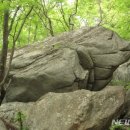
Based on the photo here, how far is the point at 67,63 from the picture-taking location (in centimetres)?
1452

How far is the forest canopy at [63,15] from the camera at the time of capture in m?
15.7

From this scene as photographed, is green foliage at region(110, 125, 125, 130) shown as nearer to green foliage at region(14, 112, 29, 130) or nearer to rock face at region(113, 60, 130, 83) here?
green foliage at region(14, 112, 29, 130)

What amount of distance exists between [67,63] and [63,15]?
941 cm

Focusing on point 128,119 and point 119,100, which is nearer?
point 119,100

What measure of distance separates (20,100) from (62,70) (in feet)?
8.15

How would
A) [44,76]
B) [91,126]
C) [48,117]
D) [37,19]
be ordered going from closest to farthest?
[91,126] → [48,117] → [44,76] → [37,19]

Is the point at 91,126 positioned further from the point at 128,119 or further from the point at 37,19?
the point at 37,19

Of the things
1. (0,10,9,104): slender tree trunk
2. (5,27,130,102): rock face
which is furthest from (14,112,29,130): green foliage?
(0,10,9,104): slender tree trunk

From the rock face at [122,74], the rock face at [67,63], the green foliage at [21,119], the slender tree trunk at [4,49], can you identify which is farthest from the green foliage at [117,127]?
the rock face at [122,74]

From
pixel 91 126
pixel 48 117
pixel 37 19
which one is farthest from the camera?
pixel 37 19

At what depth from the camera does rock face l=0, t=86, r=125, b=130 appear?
11641 mm

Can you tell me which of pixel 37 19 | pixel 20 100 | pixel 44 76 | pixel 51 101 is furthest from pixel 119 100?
pixel 37 19

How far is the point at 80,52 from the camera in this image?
1534cm

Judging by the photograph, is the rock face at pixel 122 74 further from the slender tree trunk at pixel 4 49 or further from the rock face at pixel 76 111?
the rock face at pixel 76 111
